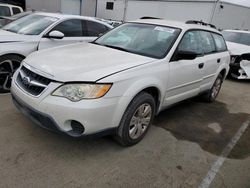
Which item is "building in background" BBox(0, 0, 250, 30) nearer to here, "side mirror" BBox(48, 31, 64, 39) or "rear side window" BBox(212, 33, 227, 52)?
"rear side window" BBox(212, 33, 227, 52)

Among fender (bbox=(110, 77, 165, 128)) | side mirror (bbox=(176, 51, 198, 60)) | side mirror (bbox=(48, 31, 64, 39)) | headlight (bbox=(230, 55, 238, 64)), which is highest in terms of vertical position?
side mirror (bbox=(176, 51, 198, 60))

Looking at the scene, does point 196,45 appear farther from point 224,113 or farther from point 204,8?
point 204,8

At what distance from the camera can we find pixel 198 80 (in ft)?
13.9

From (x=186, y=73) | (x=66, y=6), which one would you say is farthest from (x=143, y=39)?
(x=66, y=6)

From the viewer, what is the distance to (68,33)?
17.4ft

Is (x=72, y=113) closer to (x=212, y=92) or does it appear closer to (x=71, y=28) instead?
(x=71, y=28)

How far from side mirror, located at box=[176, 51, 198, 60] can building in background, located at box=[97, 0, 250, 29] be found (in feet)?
51.8

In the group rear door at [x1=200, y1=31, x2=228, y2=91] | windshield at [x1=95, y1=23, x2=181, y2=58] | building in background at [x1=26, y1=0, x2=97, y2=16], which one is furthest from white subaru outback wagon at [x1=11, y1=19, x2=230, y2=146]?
building in background at [x1=26, y1=0, x2=97, y2=16]

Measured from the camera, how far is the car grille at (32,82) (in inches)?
106

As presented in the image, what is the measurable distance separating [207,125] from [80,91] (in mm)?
2563

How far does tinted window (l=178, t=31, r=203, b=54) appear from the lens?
3735 mm

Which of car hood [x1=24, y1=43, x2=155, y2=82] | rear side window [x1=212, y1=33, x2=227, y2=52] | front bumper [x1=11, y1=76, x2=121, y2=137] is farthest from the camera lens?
rear side window [x1=212, y1=33, x2=227, y2=52]

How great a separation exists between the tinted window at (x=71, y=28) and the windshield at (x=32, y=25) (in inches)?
6.8

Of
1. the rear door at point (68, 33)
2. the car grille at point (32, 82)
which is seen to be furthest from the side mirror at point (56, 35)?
the car grille at point (32, 82)
